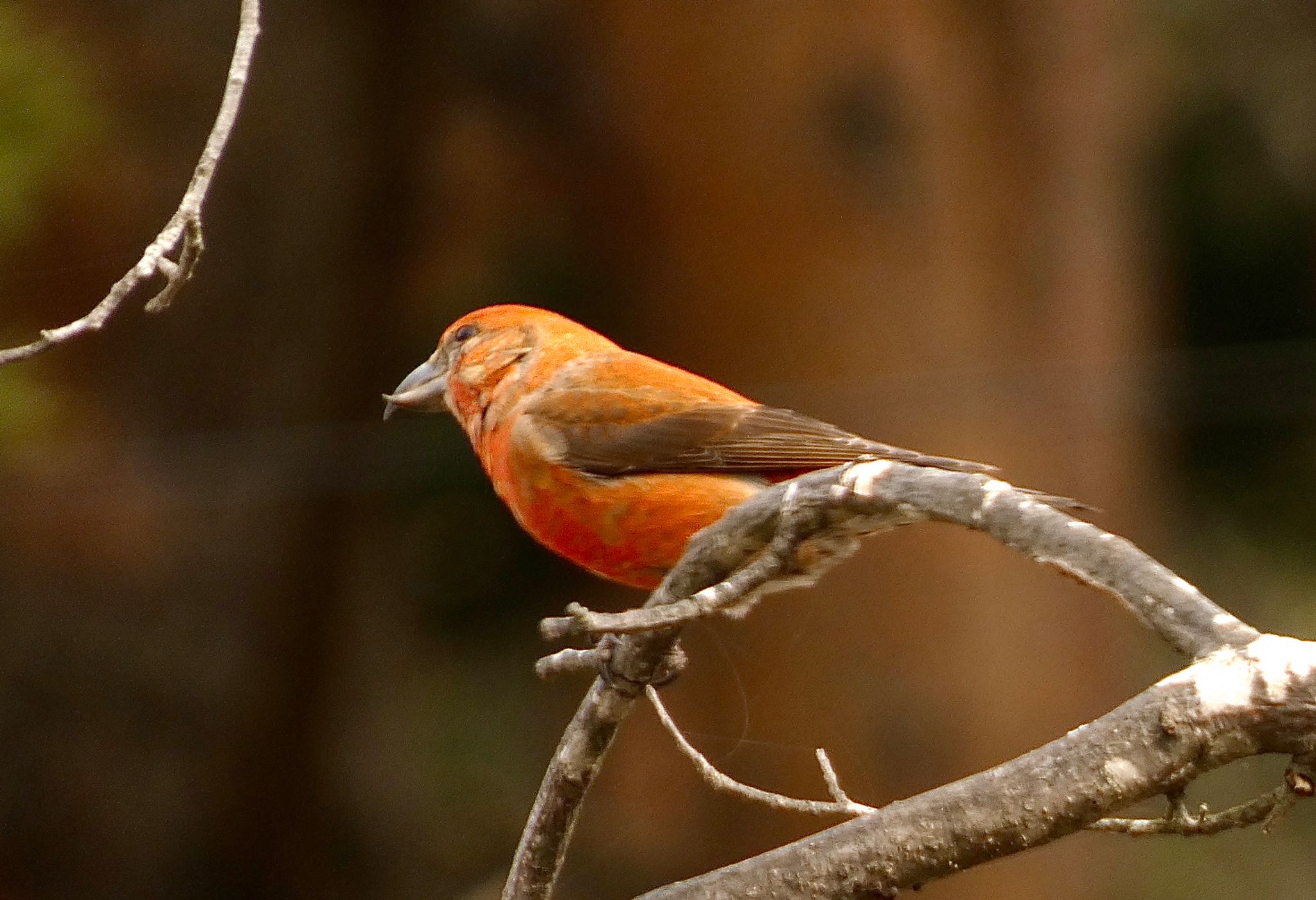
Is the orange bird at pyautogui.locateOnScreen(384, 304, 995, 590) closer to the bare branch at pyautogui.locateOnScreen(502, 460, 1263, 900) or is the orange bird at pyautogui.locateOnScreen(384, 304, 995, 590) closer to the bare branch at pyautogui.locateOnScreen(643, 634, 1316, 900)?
the bare branch at pyautogui.locateOnScreen(502, 460, 1263, 900)

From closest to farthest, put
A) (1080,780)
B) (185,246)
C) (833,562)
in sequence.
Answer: (1080,780)
(185,246)
(833,562)

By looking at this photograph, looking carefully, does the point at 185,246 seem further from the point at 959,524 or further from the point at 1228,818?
the point at 1228,818

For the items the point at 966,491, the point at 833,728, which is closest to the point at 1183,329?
the point at 833,728

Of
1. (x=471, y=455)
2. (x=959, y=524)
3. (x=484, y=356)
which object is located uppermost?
(x=959, y=524)

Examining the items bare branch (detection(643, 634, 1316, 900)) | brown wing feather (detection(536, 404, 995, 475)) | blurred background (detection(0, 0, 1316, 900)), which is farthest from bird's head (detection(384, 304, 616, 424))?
bare branch (detection(643, 634, 1316, 900))

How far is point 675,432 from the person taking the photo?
9.96 ft

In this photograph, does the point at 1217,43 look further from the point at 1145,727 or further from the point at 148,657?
the point at 1145,727

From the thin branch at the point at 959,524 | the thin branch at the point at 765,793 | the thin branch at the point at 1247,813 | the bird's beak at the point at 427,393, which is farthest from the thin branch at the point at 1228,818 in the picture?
the bird's beak at the point at 427,393

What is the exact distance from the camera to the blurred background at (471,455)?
451 centimetres

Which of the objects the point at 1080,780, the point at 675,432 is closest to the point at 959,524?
the point at 1080,780

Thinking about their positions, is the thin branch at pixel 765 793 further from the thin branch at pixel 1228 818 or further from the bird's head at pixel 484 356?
the bird's head at pixel 484 356

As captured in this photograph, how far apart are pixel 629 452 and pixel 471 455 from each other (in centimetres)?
164

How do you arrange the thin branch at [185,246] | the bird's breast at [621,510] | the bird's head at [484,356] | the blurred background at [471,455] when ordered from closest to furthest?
the thin branch at [185,246] → the bird's breast at [621,510] → the bird's head at [484,356] → the blurred background at [471,455]

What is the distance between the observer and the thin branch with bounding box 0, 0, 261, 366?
1.82 meters
